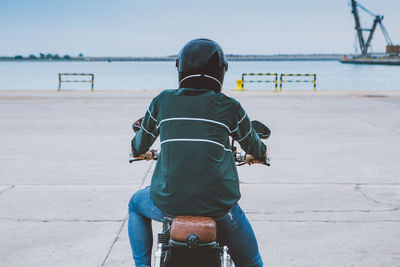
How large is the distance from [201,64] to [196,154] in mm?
486

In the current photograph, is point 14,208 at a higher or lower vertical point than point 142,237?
lower

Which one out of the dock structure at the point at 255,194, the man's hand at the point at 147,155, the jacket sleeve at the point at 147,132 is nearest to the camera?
the jacket sleeve at the point at 147,132

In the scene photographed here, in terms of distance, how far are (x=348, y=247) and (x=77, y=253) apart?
8.29 feet

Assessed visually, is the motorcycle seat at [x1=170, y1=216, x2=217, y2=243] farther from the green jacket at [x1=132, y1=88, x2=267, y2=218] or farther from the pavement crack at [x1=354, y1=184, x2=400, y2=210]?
the pavement crack at [x1=354, y1=184, x2=400, y2=210]

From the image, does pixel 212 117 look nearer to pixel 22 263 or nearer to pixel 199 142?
pixel 199 142

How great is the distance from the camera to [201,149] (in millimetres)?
2500

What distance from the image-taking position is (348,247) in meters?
4.75

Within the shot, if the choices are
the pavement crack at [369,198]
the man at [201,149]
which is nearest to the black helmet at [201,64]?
the man at [201,149]

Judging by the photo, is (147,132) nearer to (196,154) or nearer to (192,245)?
(196,154)

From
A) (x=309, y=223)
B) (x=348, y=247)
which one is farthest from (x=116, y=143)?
(x=348, y=247)

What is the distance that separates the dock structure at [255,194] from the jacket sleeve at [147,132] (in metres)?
1.73

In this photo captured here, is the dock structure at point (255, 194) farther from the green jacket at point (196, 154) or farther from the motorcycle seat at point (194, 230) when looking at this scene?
the motorcycle seat at point (194, 230)

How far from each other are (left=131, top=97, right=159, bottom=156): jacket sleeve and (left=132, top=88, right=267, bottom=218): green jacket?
0.08 meters

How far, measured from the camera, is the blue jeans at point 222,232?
2686 millimetres
